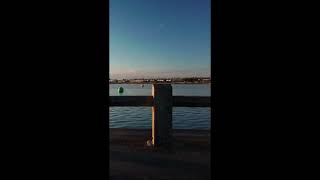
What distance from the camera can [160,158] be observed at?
5.45 m

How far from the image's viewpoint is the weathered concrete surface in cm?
448

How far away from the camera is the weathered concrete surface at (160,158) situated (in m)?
4.48
